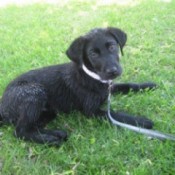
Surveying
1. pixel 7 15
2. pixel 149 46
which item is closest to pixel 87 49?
pixel 149 46

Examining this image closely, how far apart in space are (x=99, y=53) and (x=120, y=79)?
4.25ft

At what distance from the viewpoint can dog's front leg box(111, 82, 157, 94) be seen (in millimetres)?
4664

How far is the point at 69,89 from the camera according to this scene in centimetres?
432

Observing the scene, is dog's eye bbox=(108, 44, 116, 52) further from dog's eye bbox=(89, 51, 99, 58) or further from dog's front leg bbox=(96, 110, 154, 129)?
dog's front leg bbox=(96, 110, 154, 129)

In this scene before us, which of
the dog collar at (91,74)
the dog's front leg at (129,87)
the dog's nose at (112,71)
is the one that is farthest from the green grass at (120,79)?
the dog's nose at (112,71)

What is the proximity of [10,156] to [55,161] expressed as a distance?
0.52 meters

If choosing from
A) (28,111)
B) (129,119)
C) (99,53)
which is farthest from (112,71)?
(28,111)

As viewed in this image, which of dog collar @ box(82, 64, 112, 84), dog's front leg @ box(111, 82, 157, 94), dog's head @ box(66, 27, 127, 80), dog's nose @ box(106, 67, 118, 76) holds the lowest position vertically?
dog's front leg @ box(111, 82, 157, 94)

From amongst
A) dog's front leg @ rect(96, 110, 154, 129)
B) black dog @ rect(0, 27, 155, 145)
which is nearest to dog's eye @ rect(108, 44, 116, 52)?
black dog @ rect(0, 27, 155, 145)

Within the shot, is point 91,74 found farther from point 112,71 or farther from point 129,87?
point 129,87

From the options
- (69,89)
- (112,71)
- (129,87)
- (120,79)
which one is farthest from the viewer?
(120,79)

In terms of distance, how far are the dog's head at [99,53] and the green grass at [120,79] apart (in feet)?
1.98

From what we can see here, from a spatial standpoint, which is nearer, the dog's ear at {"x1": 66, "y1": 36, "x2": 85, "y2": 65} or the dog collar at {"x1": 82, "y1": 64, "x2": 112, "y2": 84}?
the dog's ear at {"x1": 66, "y1": 36, "x2": 85, "y2": 65}

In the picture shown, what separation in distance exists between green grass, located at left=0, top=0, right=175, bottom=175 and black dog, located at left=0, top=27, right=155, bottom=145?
5.6 inches
